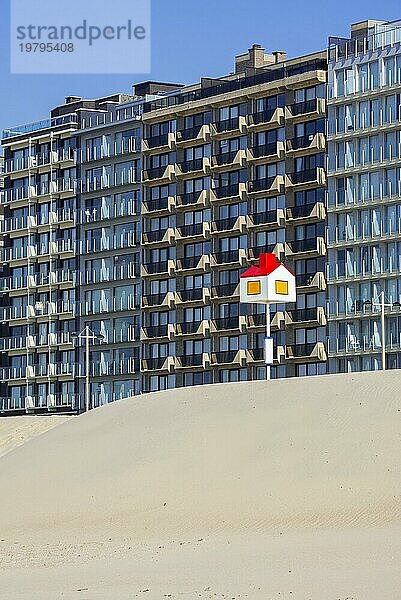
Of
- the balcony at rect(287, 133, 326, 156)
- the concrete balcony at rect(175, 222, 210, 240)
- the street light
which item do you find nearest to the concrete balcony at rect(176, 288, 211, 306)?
the concrete balcony at rect(175, 222, 210, 240)

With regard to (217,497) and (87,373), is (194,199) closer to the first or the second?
(87,373)

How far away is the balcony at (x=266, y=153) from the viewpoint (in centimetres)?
9882

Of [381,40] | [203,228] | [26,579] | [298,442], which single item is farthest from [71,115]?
[26,579]

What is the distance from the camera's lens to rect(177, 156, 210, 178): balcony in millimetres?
104188

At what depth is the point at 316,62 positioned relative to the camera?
9944 cm

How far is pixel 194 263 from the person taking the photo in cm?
10488

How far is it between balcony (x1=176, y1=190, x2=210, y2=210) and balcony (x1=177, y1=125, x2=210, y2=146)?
3773 mm

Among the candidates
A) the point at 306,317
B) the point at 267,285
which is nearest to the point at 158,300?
the point at 306,317

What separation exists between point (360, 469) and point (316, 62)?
70659 mm

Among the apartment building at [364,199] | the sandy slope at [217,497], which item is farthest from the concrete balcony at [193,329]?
the sandy slope at [217,497]

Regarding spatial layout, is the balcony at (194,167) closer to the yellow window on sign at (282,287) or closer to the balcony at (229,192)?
the balcony at (229,192)

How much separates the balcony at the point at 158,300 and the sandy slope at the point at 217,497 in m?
62.9

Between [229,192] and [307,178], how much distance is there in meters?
7.06

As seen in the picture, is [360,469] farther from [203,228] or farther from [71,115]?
[71,115]
